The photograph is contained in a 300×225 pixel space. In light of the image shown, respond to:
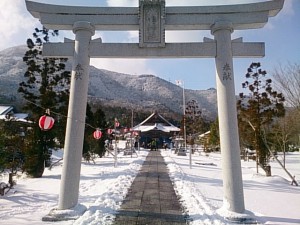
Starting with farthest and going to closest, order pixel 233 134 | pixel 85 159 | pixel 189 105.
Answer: pixel 189 105 < pixel 85 159 < pixel 233 134

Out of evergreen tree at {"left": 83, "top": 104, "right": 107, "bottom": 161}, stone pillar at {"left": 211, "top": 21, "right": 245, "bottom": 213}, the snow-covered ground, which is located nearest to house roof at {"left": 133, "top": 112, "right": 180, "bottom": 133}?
evergreen tree at {"left": 83, "top": 104, "right": 107, "bottom": 161}

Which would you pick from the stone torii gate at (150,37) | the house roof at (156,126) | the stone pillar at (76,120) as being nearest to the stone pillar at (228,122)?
the stone torii gate at (150,37)

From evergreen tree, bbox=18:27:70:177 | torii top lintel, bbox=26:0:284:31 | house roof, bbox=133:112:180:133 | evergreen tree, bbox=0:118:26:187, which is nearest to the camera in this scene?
torii top lintel, bbox=26:0:284:31

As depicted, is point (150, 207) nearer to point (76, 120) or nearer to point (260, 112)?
point (76, 120)

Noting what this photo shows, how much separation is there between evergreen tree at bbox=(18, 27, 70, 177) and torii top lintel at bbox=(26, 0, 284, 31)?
701cm

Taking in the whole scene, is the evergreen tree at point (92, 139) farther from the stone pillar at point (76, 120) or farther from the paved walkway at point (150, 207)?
the stone pillar at point (76, 120)

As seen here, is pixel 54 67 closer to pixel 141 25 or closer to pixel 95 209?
pixel 141 25

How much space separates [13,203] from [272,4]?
8747 mm

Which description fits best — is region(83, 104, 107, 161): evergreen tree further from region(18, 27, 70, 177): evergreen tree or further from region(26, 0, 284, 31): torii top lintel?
region(26, 0, 284, 31): torii top lintel

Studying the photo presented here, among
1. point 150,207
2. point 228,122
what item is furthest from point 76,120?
point 228,122

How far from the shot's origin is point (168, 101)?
148875mm

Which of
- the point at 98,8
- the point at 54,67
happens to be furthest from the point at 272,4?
the point at 54,67

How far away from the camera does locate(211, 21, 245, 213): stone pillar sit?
6.00 m

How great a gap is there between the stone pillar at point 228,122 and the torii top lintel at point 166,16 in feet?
1.01
